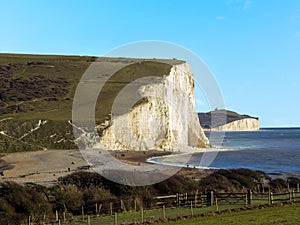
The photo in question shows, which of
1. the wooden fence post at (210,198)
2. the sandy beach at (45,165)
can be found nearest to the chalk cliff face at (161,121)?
the sandy beach at (45,165)

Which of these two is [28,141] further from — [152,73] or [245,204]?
[245,204]

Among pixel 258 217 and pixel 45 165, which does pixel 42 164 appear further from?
pixel 258 217

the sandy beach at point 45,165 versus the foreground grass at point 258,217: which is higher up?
the sandy beach at point 45,165

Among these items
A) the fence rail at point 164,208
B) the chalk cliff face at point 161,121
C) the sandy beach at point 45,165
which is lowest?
the fence rail at point 164,208

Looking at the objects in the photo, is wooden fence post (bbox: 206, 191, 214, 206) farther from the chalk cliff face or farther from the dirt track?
the chalk cliff face

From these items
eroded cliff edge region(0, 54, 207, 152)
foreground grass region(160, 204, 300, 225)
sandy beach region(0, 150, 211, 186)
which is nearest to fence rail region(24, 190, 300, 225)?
foreground grass region(160, 204, 300, 225)

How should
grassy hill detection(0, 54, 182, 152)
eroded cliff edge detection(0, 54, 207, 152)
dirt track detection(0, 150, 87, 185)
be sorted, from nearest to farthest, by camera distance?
dirt track detection(0, 150, 87, 185)
grassy hill detection(0, 54, 182, 152)
eroded cliff edge detection(0, 54, 207, 152)

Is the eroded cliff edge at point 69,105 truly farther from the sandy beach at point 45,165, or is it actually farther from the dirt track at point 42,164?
the sandy beach at point 45,165

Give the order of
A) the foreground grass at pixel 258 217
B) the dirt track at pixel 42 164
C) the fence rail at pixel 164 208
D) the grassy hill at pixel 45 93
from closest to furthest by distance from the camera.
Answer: the foreground grass at pixel 258 217 < the fence rail at pixel 164 208 < the dirt track at pixel 42 164 < the grassy hill at pixel 45 93

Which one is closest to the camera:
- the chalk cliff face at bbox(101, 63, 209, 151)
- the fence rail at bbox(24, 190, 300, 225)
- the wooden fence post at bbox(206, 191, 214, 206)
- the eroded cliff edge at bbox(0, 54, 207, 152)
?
the fence rail at bbox(24, 190, 300, 225)
